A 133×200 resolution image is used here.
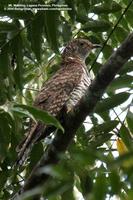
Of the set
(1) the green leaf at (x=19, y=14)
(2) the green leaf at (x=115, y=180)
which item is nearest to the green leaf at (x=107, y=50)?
(1) the green leaf at (x=19, y=14)

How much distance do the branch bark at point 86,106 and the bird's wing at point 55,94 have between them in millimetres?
1017

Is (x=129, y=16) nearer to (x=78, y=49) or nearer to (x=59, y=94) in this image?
(x=59, y=94)

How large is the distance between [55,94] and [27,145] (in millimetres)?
809

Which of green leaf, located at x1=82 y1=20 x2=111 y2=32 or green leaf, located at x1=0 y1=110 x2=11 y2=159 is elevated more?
green leaf, located at x1=82 y1=20 x2=111 y2=32

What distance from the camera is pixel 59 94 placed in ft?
13.2

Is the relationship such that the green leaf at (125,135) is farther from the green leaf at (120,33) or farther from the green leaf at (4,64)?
the green leaf at (120,33)

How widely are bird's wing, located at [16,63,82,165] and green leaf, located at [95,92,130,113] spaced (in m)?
0.67

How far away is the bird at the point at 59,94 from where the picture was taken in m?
3.41

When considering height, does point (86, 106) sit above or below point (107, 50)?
above

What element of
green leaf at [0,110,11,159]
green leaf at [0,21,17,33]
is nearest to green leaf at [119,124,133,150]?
green leaf at [0,110,11,159]

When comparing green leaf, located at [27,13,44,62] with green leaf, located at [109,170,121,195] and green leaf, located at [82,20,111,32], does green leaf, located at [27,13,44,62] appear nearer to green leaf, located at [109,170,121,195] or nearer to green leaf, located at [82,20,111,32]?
green leaf, located at [82,20,111,32]

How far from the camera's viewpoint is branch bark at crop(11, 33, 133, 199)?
7.42 ft

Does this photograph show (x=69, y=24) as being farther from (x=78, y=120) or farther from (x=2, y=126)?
(x=78, y=120)

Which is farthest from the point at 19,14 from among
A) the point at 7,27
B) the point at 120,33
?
the point at 120,33
